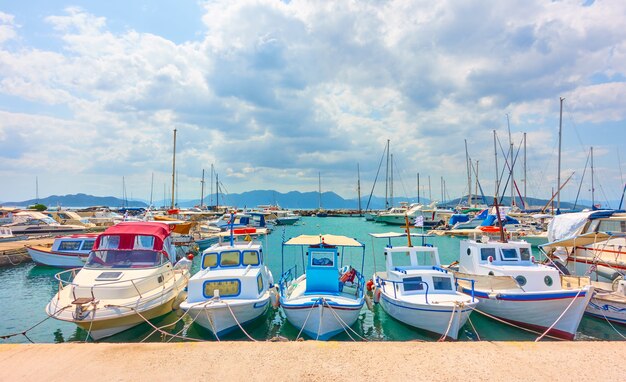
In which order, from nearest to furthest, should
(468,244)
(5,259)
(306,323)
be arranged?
(306,323)
(468,244)
(5,259)

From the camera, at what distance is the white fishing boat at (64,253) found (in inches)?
1155

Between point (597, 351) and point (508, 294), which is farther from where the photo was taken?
point (508, 294)

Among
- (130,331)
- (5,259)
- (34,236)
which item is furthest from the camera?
(34,236)

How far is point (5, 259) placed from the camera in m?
30.7

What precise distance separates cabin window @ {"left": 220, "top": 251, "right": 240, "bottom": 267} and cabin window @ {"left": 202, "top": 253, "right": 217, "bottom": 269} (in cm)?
36

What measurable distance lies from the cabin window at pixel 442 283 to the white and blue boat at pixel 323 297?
2995 mm

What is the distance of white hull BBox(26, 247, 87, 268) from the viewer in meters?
29.3

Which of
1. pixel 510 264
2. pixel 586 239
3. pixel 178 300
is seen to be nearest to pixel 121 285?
pixel 178 300

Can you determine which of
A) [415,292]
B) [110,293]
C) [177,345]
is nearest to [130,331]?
[110,293]

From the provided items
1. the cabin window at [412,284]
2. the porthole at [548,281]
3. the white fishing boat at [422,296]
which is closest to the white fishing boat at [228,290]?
the white fishing boat at [422,296]

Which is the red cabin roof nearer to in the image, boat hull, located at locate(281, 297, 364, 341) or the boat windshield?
the boat windshield

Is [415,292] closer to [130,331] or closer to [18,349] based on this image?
[130,331]

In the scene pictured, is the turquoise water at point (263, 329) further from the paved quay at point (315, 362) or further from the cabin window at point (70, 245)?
the cabin window at point (70, 245)

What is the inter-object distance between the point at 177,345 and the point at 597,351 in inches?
412
